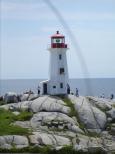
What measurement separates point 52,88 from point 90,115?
29.9 feet

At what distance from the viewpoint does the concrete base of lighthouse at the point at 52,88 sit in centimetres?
6706

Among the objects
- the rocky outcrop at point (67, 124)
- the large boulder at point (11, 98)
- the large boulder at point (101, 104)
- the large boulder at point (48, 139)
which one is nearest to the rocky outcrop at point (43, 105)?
the rocky outcrop at point (67, 124)

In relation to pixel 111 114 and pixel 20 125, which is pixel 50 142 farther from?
pixel 111 114

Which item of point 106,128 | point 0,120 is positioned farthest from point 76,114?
point 0,120

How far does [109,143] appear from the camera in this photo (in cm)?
5481

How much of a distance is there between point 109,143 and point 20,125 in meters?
9.80

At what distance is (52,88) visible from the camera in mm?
67438

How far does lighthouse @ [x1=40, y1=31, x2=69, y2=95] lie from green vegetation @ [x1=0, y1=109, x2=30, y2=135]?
8418 millimetres

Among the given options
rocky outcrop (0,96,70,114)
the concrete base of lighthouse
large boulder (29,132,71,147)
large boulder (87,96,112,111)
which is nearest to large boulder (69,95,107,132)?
large boulder (87,96,112,111)

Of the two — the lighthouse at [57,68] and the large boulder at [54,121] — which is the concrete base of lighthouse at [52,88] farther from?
the large boulder at [54,121]

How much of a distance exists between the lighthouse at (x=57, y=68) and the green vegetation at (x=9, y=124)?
27.6 ft

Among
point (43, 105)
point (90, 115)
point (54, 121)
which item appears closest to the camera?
point (54, 121)

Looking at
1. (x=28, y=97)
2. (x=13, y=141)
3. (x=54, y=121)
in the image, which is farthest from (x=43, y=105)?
(x=13, y=141)

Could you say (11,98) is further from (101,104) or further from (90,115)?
(90,115)
